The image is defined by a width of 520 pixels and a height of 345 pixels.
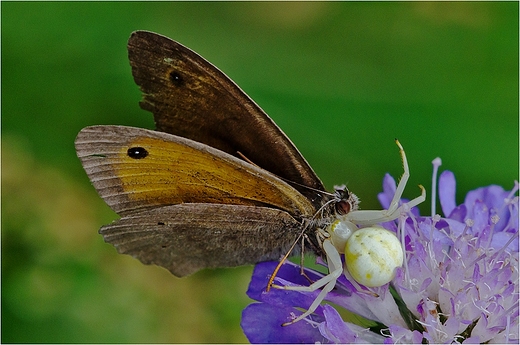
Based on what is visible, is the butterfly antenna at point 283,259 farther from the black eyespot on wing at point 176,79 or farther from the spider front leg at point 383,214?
the black eyespot on wing at point 176,79

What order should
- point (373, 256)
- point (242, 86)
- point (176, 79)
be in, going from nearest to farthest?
point (373, 256), point (176, 79), point (242, 86)

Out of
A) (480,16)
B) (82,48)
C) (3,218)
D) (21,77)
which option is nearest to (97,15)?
(82,48)

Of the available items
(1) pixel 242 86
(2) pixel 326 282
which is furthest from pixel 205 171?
(1) pixel 242 86

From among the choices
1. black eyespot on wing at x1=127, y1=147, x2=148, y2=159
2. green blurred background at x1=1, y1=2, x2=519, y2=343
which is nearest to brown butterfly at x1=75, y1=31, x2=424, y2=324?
black eyespot on wing at x1=127, y1=147, x2=148, y2=159

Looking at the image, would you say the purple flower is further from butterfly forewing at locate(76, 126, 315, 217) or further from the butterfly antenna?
butterfly forewing at locate(76, 126, 315, 217)

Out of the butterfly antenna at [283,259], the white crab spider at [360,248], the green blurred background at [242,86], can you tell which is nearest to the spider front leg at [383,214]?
the white crab spider at [360,248]

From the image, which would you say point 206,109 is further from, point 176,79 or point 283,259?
point 283,259
